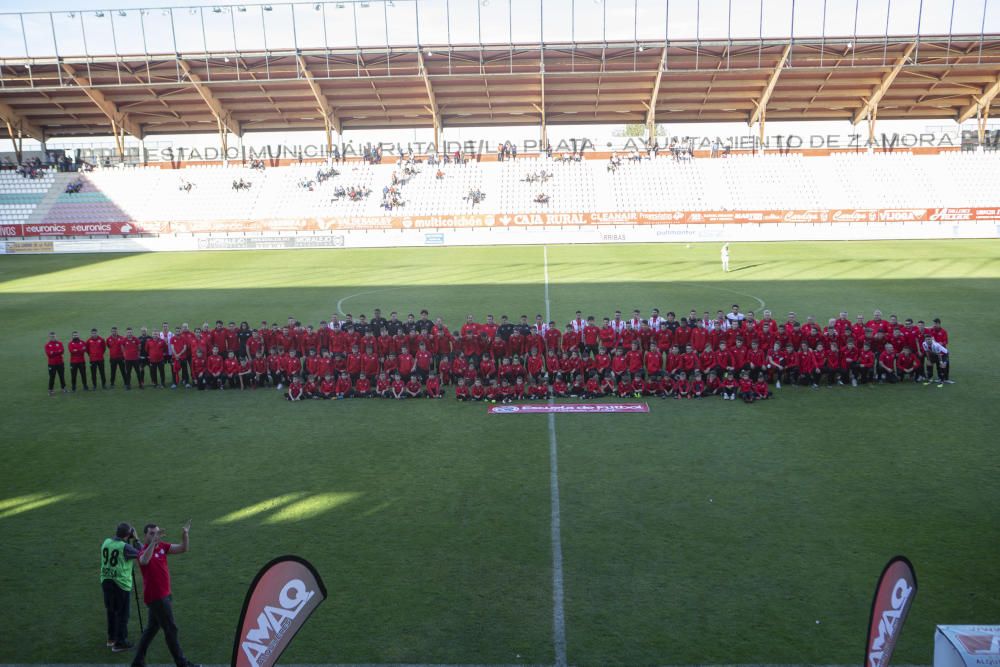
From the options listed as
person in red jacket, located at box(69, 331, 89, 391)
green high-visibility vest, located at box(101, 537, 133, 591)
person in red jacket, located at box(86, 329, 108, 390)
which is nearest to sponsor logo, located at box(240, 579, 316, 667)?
green high-visibility vest, located at box(101, 537, 133, 591)

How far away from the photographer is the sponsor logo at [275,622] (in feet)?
13.8

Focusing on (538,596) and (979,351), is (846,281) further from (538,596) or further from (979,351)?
(538,596)

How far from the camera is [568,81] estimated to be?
2039 inches

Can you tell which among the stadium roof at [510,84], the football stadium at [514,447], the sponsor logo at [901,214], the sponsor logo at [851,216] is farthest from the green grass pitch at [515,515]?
the stadium roof at [510,84]

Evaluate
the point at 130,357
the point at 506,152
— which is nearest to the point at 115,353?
the point at 130,357

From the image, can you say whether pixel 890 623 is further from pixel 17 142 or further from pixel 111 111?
pixel 17 142

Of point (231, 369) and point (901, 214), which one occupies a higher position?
point (901, 214)

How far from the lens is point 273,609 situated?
14.2ft

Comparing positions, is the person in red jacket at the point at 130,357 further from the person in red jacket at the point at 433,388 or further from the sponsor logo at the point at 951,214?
the sponsor logo at the point at 951,214

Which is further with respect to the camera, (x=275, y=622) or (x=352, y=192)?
(x=352, y=192)

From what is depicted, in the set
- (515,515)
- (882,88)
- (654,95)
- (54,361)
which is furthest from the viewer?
(654,95)

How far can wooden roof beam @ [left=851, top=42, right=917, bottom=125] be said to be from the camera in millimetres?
47500

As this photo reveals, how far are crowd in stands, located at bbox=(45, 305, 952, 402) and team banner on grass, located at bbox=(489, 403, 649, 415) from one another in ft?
2.11

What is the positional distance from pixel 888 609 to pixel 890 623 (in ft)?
0.44
